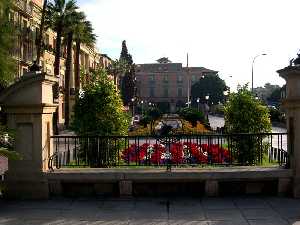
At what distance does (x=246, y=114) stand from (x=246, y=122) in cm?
24

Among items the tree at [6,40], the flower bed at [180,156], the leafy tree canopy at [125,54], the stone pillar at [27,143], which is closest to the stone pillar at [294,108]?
the flower bed at [180,156]

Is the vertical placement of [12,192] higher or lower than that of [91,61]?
lower

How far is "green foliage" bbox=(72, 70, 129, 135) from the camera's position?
1420 centimetres

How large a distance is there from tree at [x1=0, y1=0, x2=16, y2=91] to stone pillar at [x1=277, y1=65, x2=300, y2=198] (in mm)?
5232

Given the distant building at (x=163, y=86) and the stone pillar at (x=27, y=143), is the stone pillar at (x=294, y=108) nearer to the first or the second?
the stone pillar at (x=27, y=143)

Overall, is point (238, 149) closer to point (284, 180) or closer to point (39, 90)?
point (284, 180)

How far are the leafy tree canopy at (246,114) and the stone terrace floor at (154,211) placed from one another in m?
4.86

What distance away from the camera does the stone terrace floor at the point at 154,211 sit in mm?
8008

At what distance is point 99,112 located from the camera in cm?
1427

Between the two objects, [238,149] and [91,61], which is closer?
[238,149]

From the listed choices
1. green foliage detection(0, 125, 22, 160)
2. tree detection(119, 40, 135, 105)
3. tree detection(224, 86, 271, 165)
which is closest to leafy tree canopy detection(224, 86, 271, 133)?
tree detection(224, 86, 271, 165)

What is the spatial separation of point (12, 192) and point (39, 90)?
7.00ft

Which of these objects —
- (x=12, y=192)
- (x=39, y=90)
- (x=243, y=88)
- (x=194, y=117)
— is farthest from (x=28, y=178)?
(x=194, y=117)

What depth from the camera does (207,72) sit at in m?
165
